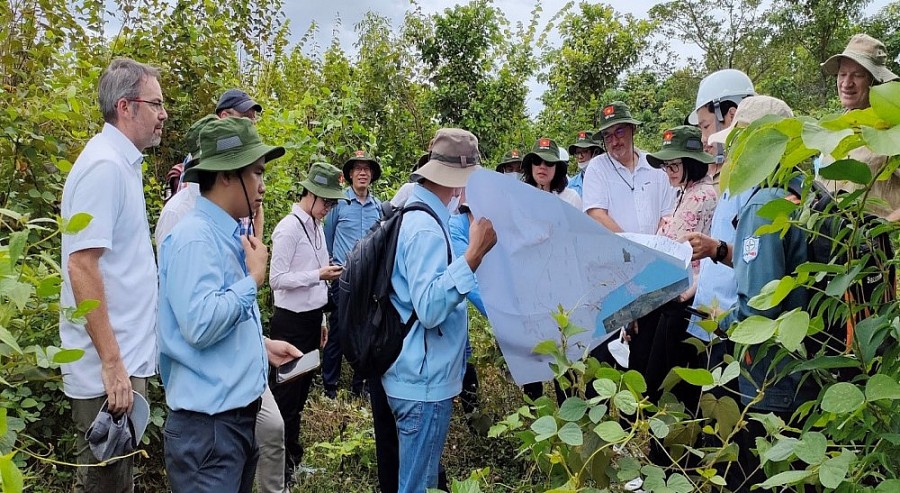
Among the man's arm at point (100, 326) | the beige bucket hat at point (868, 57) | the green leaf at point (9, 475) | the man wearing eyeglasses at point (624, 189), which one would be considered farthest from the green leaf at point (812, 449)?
the man wearing eyeglasses at point (624, 189)

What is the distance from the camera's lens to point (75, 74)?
401 centimetres

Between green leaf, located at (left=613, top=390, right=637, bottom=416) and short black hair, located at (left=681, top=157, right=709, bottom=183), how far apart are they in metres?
2.36

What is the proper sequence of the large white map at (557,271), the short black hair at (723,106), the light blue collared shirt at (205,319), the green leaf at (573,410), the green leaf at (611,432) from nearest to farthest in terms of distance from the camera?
the green leaf at (611,432) < the green leaf at (573,410) < the large white map at (557,271) < the light blue collared shirt at (205,319) < the short black hair at (723,106)

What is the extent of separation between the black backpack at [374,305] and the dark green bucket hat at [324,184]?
189 centimetres

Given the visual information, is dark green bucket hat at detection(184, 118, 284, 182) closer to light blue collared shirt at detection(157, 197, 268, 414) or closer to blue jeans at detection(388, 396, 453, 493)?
light blue collared shirt at detection(157, 197, 268, 414)

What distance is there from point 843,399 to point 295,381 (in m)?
3.31

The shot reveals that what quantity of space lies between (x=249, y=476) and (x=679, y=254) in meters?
1.52

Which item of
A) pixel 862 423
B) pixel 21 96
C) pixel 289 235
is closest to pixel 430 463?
pixel 862 423

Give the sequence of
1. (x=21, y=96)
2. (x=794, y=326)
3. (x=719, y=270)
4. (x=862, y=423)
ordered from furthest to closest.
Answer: (x=21, y=96) < (x=719, y=270) < (x=862, y=423) < (x=794, y=326)

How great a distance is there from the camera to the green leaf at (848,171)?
2.81 ft

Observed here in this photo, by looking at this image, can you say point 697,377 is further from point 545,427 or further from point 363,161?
point 363,161

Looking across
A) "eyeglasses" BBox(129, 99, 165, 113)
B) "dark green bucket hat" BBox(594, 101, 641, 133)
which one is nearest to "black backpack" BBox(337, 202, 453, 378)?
"eyeglasses" BBox(129, 99, 165, 113)

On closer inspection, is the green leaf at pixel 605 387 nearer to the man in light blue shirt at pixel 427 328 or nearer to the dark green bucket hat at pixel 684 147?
the man in light blue shirt at pixel 427 328

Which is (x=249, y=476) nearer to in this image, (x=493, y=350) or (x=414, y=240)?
(x=414, y=240)
